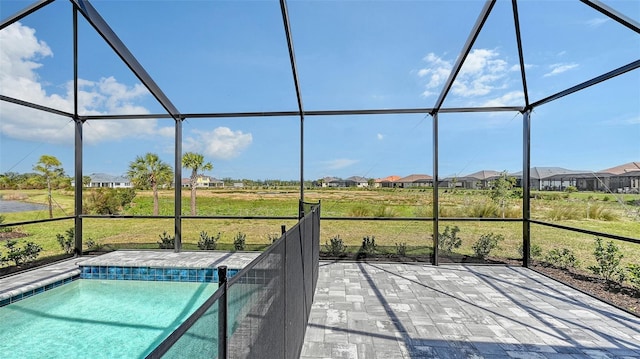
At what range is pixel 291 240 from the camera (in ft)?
6.60

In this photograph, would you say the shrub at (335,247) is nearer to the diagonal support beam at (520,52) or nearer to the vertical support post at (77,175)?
the diagonal support beam at (520,52)

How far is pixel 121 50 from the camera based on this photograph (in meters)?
4.09

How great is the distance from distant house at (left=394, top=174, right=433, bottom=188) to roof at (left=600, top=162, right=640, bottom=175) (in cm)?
300

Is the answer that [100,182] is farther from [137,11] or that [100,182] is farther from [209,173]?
[137,11]

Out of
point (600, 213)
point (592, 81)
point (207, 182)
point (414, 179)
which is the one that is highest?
point (592, 81)

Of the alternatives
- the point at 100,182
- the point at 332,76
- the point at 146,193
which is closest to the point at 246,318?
the point at 332,76

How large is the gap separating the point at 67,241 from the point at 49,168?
239cm

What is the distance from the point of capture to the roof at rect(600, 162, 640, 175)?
4545 mm

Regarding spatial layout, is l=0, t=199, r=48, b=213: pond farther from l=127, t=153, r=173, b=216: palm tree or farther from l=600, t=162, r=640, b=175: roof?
l=600, t=162, r=640, b=175: roof

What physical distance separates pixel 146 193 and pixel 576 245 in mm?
9753

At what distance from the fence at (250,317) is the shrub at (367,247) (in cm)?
375

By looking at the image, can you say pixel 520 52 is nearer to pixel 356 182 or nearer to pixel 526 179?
pixel 526 179

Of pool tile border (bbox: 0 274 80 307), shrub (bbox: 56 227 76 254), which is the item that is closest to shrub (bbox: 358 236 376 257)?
pool tile border (bbox: 0 274 80 307)

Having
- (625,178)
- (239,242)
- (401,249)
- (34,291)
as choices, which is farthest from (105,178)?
(625,178)
